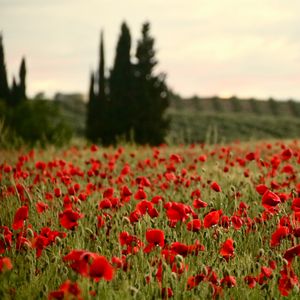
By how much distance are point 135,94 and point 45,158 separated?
41.0 feet

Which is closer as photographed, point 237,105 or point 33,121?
point 33,121

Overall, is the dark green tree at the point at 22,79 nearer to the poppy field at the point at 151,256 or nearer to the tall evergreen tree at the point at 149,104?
the tall evergreen tree at the point at 149,104

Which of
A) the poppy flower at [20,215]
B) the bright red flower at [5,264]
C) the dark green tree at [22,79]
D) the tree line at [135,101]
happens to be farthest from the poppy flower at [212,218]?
the dark green tree at [22,79]

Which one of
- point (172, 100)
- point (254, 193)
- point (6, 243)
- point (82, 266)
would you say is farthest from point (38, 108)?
point (172, 100)

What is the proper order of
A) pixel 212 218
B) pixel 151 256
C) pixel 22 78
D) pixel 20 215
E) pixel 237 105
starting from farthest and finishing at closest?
pixel 237 105 < pixel 22 78 < pixel 151 256 < pixel 212 218 < pixel 20 215

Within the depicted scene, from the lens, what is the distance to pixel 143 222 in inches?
138

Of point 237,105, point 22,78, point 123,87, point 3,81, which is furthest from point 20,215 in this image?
point 237,105

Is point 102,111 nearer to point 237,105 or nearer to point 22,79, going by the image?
point 22,79

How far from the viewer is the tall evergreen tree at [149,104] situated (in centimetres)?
2055

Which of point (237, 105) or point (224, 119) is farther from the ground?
point (237, 105)

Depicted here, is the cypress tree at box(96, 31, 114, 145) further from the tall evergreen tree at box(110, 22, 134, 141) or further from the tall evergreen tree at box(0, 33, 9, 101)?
the tall evergreen tree at box(0, 33, 9, 101)

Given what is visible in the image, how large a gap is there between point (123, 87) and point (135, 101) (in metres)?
2.45

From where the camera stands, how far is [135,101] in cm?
2111

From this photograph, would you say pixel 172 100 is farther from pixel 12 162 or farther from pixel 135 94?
pixel 12 162
